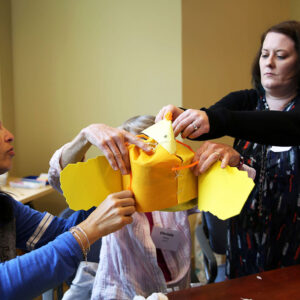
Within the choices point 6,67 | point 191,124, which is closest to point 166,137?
point 191,124

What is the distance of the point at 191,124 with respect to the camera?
805 mm

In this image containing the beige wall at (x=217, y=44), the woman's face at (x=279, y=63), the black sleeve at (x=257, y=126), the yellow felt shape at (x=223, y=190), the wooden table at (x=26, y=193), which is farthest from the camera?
the beige wall at (x=217, y=44)

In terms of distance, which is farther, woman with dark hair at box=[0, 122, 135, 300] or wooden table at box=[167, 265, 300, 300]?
wooden table at box=[167, 265, 300, 300]

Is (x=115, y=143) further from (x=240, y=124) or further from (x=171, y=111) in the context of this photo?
(x=240, y=124)

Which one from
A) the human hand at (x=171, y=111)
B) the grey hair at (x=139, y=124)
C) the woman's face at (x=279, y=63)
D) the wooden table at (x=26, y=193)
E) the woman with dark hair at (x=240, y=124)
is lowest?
the wooden table at (x=26, y=193)

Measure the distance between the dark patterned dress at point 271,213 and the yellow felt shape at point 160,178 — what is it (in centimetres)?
47

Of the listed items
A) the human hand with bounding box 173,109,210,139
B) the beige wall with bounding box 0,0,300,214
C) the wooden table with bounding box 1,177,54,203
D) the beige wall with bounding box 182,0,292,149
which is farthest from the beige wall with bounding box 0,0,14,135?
the human hand with bounding box 173,109,210,139

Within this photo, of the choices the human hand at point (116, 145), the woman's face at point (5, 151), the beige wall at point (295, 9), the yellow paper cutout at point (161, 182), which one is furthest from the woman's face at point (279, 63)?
the beige wall at point (295, 9)

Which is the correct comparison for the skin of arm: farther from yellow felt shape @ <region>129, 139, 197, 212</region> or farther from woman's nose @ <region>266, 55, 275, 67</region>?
woman's nose @ <region>266, 55, 275, 67</region>

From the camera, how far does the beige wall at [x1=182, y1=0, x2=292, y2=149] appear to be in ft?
7.62

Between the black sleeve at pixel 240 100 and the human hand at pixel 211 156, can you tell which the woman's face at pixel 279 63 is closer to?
the black sleeve at pixel 240 100

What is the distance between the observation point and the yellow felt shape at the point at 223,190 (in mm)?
736

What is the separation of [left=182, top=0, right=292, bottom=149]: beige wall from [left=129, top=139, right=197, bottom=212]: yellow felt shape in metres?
1.58

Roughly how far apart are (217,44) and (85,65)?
1.09m
